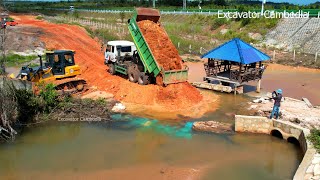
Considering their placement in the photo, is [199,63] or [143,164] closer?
[143,164]

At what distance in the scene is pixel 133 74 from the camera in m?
20.5

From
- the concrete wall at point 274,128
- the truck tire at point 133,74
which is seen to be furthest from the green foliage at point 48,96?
the concrete wall at point 274,128

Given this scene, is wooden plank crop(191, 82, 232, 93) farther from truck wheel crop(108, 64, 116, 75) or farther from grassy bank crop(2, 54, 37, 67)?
grassy bank crop(2, 54, 37, 67)

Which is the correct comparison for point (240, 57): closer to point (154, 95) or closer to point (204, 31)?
point (154, 95)

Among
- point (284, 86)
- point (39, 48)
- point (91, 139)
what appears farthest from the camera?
point (39, 48)

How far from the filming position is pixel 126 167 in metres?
11.8

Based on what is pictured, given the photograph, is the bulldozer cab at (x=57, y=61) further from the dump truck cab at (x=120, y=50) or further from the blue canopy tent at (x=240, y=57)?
the blue canopy tent at (x=240, y=57)

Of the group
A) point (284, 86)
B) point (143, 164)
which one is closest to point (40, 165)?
point (143, 164)

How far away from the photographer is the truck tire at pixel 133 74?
66.5 ft

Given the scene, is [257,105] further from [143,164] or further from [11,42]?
[11,42]

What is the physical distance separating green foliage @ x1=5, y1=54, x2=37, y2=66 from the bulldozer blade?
1044 centimetres

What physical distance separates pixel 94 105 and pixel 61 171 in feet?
19.3

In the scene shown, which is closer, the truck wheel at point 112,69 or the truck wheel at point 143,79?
the truck wheel at point 143,79

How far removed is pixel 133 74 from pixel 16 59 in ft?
34.7
